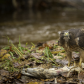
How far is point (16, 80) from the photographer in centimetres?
235

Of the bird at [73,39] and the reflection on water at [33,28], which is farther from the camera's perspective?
the reflection on water at [33,28]

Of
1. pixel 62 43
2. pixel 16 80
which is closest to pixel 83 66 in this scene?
pixel 62 43

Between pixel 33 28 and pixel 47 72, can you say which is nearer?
pixel 47 72

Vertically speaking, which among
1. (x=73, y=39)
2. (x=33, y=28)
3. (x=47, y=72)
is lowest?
(x=47, y=72)

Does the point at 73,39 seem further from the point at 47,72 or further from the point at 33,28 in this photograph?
the point at 33,28

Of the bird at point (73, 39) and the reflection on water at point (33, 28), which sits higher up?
the reflection on water at point (33, 28)

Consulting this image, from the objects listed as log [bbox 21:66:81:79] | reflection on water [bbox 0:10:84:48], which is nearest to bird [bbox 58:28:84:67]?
log [bbox 21:66:81:79]

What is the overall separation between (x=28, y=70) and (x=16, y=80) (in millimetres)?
256

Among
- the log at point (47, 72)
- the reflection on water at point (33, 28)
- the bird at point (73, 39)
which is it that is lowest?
the log at point (47, 72)

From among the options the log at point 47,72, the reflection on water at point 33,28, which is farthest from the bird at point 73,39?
the reflection on water at point 33,28

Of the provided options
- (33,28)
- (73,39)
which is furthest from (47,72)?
(33,28)

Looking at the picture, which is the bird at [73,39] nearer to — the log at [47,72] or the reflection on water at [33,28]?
the log at [47,72]

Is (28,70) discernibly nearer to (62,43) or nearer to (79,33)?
(62,43)

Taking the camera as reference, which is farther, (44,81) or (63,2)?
(63,2)
